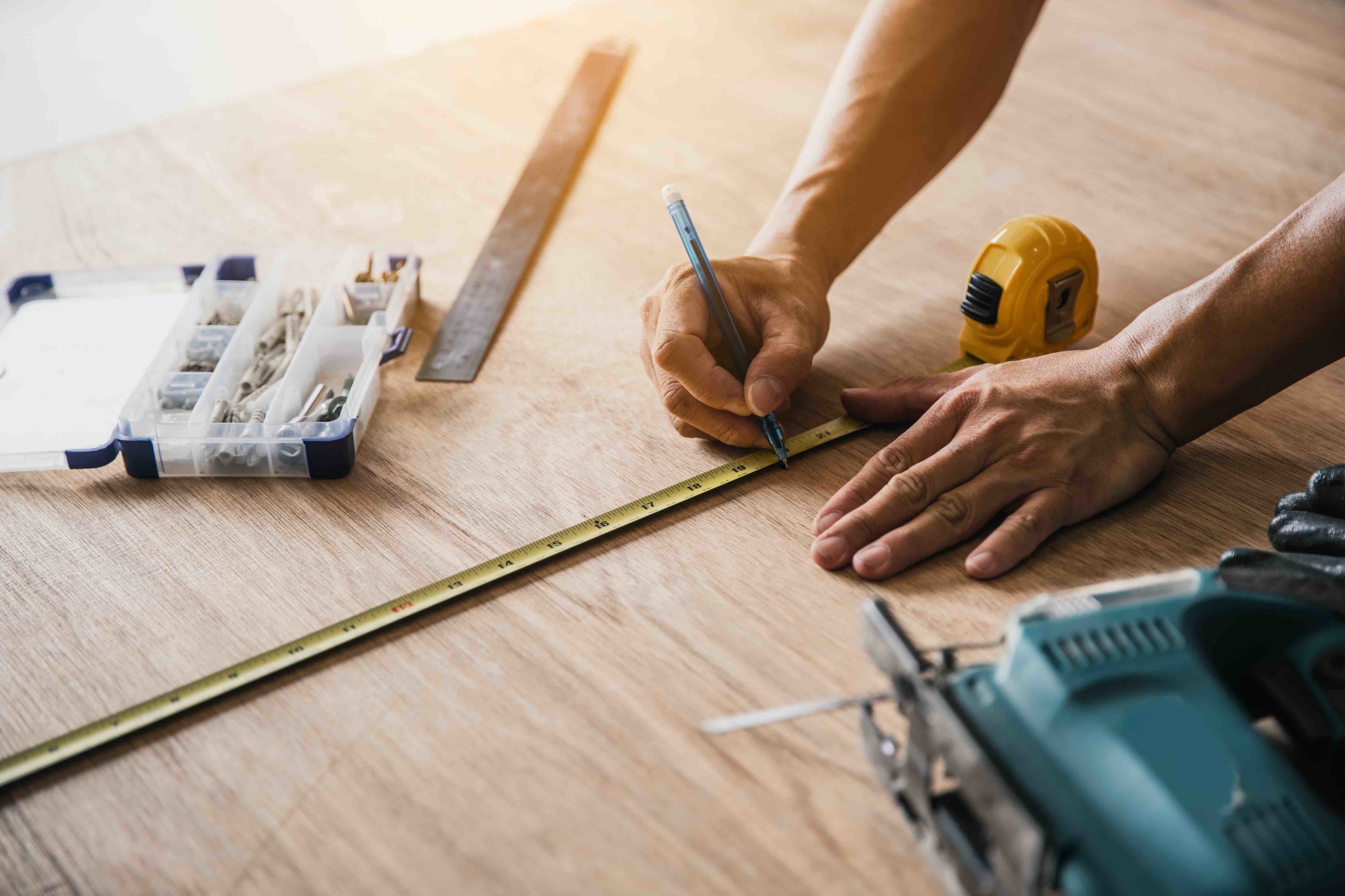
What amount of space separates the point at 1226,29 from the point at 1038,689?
2111 mm

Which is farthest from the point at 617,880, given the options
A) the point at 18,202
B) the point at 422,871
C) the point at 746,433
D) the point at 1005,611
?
the point at 18,202

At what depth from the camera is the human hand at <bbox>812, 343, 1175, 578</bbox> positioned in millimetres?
963

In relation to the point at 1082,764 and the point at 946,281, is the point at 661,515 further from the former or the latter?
the point at 946,281

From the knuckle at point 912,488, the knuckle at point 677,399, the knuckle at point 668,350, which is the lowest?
the knuckle at point 912,488

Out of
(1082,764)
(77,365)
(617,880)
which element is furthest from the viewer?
(77,365)

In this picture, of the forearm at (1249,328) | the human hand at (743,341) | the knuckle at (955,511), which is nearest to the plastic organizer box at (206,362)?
the human hand at (743,341)

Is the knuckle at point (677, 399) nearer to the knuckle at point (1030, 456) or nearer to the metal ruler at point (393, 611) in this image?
the metal ruler at point (393, 611)

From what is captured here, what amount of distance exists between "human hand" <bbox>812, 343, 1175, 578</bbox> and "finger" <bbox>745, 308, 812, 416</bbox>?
0.39ft

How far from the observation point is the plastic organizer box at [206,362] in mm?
1082

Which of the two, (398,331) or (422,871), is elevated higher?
(398,331)

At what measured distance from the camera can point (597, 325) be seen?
1.34 metres

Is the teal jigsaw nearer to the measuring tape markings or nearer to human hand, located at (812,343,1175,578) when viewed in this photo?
human hand, located at (812,343,1175,578)

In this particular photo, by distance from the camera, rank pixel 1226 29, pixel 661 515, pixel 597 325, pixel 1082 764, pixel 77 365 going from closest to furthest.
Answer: pixel 1082 764 → pixel 661 515 → pixel 77 365 → pixel 597 325 → pixel 1226 29

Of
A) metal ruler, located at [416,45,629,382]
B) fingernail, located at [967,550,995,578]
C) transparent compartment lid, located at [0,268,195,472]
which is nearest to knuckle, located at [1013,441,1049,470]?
fingernail, located at [967,550,995,578]
